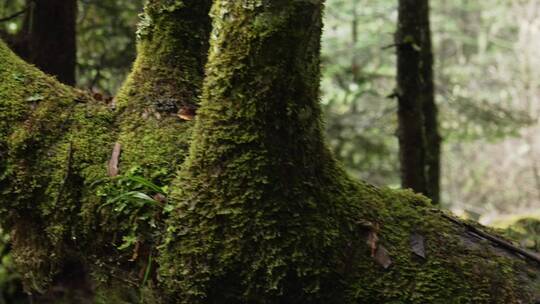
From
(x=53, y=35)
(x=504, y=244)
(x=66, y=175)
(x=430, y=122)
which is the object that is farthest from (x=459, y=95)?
(x=66, y=175)

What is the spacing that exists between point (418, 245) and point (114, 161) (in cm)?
121

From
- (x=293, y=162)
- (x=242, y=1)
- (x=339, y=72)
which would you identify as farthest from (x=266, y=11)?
(x=339, y=72)

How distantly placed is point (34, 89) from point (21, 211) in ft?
1.75

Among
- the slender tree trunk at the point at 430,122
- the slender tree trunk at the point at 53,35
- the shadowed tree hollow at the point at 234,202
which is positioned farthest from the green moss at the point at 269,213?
the slender tree trunk at the point at 430,122

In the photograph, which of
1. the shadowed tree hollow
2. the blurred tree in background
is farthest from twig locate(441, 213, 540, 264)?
the blurred tree in background

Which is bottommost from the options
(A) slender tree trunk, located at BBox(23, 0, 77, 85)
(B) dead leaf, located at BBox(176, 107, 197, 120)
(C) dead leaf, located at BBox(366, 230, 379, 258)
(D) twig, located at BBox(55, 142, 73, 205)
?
(C) dead leaf, located at BBox(366, 230, 379, 258)

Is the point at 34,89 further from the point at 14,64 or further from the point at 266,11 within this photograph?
the point at 266,11

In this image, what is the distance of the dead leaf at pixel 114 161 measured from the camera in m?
2.10

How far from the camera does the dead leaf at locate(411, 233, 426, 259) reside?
1.96 metres

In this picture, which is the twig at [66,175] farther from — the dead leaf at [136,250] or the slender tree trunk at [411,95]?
the slender tree trunk at [411,95]

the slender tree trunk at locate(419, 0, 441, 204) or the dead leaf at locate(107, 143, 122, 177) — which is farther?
the slender tree trunk at locate(419, 0, 441, 204)

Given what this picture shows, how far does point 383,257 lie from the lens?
1.92m

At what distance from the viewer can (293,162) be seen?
1.84 m

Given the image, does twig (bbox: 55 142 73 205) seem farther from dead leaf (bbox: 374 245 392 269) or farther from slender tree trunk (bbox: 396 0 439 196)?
slender tree trunk (bbox: 396 0 439 196)
